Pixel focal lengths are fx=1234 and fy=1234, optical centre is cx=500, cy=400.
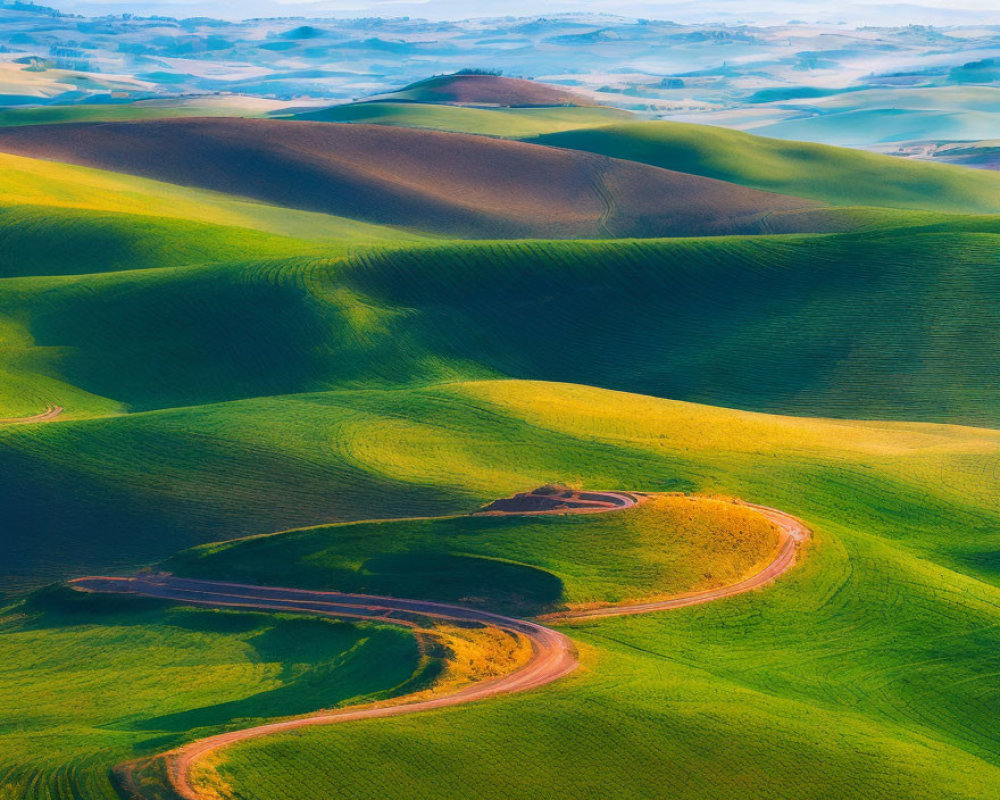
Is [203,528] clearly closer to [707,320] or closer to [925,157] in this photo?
[707,320]

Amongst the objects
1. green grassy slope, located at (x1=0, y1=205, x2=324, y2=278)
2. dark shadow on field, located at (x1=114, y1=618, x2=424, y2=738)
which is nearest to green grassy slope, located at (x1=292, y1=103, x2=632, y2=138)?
green grassy slope, located at (x1=0, y1=205, x2=324, y2=278)

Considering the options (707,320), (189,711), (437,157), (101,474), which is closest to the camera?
(189,711)

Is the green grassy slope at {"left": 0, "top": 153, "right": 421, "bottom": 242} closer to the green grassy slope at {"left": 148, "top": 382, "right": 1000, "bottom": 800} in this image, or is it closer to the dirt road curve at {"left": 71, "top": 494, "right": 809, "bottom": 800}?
the green grassy slope at {"left": 148, "top": 382, "right": 1000, "bottom": 800}

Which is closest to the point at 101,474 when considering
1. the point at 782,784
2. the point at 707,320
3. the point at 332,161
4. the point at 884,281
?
the point at 782,784

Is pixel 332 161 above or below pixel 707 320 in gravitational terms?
above

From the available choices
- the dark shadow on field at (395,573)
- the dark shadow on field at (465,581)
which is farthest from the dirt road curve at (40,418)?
the dark shadow on field at (465,581)

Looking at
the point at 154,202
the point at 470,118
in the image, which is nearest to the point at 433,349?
the point at 154,202
